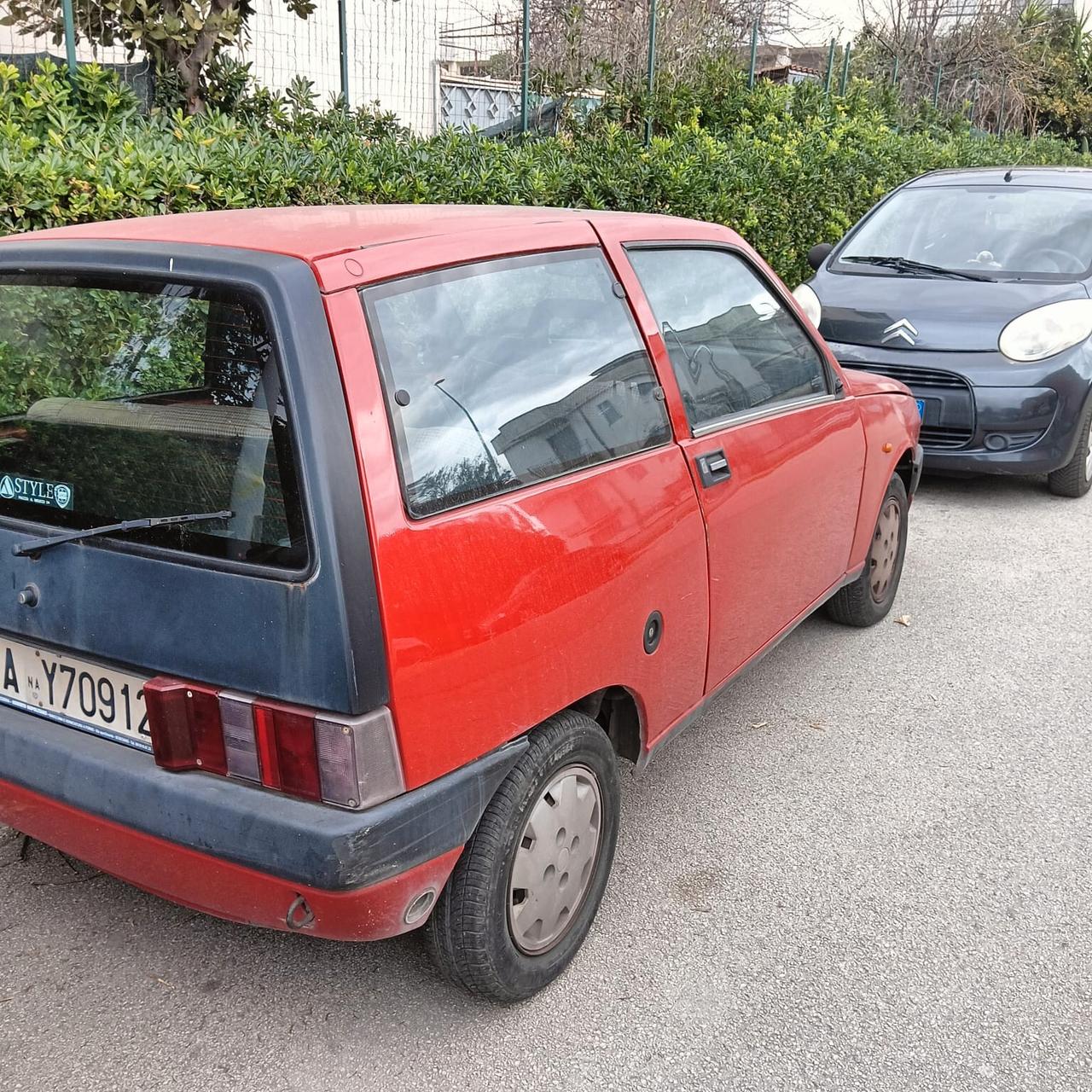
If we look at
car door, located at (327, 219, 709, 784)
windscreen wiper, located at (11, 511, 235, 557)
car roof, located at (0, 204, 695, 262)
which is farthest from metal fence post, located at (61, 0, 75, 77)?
windscreen wiper, located at (11, 511, 235, 557)

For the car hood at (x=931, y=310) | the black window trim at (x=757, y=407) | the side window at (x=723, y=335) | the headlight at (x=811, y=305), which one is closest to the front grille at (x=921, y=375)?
the car hood at (x=931, y=310)

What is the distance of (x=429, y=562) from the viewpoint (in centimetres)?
210

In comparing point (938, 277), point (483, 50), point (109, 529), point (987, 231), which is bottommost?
point (109, 529)

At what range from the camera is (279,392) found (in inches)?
79.7

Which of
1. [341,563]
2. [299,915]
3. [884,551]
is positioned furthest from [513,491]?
[884,551]

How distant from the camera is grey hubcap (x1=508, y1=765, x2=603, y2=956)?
241 centimetres

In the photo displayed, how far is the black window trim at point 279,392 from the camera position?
78.8 inches

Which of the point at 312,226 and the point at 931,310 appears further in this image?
the point at 931,310

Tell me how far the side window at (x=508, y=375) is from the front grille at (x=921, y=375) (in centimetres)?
390

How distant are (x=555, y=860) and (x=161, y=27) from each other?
5.52 m

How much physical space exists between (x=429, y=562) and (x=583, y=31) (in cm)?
1060

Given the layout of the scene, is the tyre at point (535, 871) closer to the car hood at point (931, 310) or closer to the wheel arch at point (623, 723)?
the wheel arch at point (623, 723)

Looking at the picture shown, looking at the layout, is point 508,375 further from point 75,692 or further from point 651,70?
point 651,70

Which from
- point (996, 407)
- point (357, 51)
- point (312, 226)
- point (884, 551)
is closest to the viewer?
point (312, 226)
